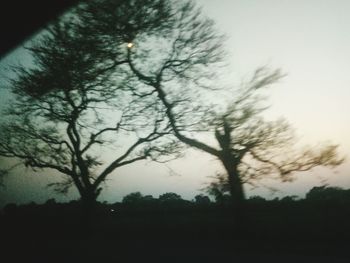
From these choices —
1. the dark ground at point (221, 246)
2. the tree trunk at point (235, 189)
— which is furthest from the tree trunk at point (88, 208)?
the tree trunk at point (235, 189)

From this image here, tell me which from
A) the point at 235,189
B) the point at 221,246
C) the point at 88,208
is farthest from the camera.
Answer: the point at 88,208

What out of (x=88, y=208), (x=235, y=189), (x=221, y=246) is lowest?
(x=221, y=246)

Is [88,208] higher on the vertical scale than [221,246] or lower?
higher

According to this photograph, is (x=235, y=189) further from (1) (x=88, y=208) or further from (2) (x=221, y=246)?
(1) (x=88, y=208)

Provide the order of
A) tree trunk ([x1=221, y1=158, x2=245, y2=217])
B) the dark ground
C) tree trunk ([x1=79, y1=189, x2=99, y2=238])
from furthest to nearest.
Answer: tree trunk ([x1=79, y1=189, x2=99, y2=238])
tree trunk ([x1=221, y1=158, x2=245, y2=217])
the dark ground

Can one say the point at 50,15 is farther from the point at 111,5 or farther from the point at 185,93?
the point at 185,93

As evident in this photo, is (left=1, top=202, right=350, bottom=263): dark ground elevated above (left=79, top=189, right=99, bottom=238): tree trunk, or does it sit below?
below

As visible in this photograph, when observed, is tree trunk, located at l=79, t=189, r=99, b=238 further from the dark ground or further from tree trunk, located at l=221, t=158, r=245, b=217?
tree trunk, located at l=221, t=158, r=245, b=217

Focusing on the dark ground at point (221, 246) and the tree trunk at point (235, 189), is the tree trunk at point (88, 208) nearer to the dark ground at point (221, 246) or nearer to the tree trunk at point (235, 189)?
the dark ground at point (221, 246)

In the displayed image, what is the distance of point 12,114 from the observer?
677 inches

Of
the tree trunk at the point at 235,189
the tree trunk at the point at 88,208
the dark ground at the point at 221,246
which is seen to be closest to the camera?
the dark ground at the point at 221,246

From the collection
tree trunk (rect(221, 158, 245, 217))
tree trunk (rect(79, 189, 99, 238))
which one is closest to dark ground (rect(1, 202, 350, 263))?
tree trunk (rect(79, 189, 99, 238))

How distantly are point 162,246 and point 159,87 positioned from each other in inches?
288

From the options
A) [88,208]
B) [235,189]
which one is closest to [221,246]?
[235,189]
